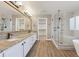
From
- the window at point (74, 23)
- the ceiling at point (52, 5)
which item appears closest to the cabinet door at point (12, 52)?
the ceiling at point (52, 5)

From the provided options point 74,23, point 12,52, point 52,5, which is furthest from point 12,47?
point 74,23

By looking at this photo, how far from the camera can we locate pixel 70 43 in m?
6.31

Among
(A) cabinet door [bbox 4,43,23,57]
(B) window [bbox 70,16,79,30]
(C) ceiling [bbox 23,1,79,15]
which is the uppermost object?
(C) ceiling [bbox 23,1,79,15]

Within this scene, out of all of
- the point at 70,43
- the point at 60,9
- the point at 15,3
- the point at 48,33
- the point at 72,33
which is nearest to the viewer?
the point at 15,3

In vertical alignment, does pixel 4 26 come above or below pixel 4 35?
above

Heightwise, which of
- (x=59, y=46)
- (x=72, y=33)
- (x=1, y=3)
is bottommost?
(x=59, y=46)

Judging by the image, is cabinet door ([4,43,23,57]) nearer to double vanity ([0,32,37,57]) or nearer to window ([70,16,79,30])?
double vanity ([0,32,37,57])

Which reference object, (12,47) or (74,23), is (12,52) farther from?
(74,23)

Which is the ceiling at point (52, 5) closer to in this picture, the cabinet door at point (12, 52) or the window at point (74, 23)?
the window at point (74, 23)

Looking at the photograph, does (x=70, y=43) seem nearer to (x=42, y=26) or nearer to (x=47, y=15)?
(x=47, y=15)

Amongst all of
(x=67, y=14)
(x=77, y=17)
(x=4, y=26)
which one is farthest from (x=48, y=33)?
(x=4, y=26)

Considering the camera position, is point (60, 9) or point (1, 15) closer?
point (1, 15)

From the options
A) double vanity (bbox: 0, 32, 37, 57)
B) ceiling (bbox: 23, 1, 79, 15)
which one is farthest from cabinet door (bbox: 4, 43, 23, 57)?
ceiling (bbox: 23, 1, 79, 15)

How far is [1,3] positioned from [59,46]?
380 cm
